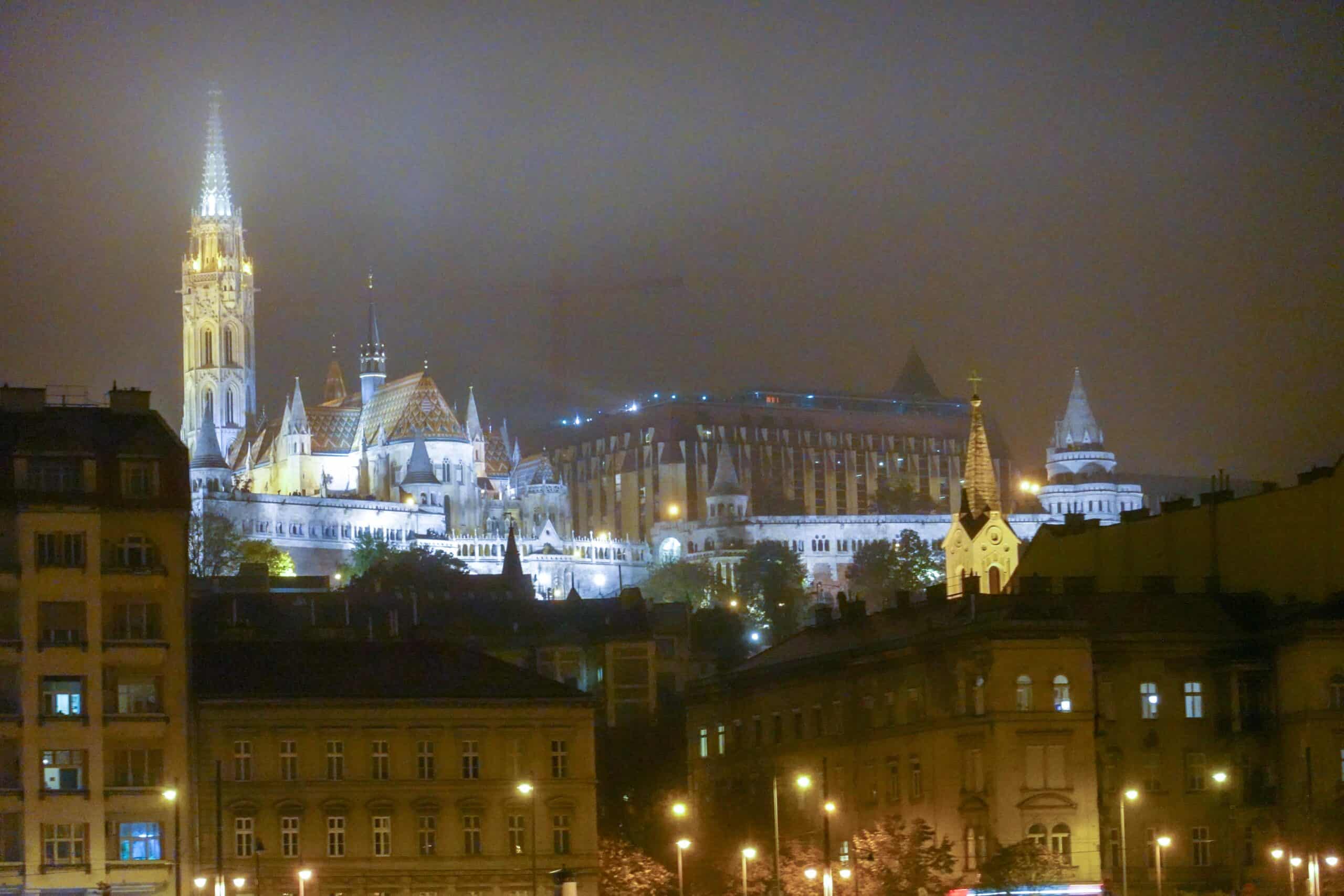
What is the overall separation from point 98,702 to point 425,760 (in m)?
12.1

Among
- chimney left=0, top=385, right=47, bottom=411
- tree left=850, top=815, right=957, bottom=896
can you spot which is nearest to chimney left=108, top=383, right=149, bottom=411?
chimney left=0, top=385, right=47, bottom=411

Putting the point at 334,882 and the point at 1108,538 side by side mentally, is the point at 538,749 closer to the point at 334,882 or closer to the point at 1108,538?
the point at 334,882

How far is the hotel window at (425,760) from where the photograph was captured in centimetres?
9925

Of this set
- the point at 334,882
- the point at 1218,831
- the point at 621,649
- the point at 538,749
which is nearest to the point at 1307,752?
the point at 1218,831

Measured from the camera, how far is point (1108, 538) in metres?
125

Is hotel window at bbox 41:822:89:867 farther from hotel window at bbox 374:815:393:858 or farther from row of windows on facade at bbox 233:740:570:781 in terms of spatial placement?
hotel window at bbox 374:815:393:858

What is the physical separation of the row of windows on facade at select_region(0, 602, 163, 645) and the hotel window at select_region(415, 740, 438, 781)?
10177 millimetres

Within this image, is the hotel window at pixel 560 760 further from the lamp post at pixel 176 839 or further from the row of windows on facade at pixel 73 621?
the row of windows on facade at pixel 73 621

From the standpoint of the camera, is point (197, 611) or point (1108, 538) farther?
point (197, 611)

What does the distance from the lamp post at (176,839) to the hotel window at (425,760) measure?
32.3 ft

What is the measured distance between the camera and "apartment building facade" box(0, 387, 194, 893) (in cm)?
8950

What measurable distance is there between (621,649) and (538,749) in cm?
4766

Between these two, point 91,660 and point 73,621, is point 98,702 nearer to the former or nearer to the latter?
point 91,660

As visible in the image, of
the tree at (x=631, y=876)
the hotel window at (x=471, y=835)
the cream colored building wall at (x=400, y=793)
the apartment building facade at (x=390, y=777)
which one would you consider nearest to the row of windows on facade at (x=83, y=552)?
the apartment building facade at (x=390, y=777)
